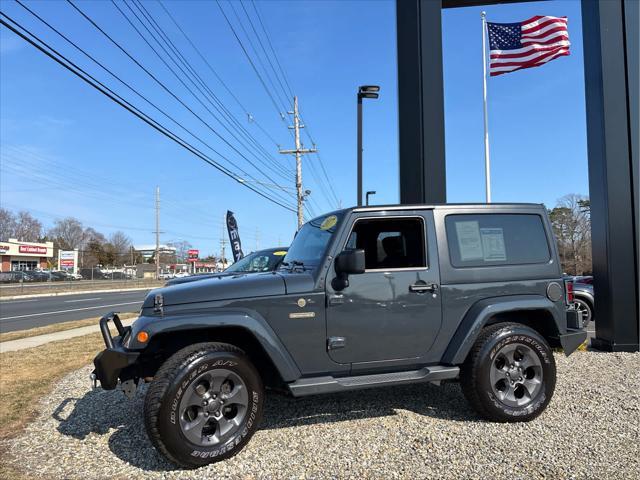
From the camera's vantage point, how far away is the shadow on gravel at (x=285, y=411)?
3.99 metres

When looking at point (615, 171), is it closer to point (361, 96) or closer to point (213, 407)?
point (361, 96)

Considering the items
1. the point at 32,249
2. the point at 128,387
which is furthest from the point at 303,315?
the point at 32,249

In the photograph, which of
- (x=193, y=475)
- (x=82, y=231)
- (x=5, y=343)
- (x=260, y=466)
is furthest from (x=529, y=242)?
(x=82, y=231)

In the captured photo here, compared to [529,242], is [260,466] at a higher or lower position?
lower

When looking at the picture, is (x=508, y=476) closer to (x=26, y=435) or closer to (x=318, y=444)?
(x=318, y=444)

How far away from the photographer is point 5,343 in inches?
370

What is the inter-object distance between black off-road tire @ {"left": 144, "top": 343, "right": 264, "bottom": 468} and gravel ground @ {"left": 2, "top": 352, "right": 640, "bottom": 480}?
12 centimetres

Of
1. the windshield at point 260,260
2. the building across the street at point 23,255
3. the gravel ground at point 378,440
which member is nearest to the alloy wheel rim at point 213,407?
the gravel ground at point 378,440

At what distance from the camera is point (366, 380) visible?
12.5 feet

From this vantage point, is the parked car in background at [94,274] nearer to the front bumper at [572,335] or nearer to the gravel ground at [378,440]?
the gravel ground at [378,440]

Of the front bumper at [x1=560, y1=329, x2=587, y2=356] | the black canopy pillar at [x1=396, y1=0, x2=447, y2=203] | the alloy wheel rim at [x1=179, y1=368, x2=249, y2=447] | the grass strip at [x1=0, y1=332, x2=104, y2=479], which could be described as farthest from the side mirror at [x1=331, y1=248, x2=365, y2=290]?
the black canopy pillar at [x1=396, y1=0, x2=447, y2=203]

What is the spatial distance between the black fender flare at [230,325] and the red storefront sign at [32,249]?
78.3m

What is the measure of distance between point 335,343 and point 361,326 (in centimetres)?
27

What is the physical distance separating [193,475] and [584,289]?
30.4 ft
